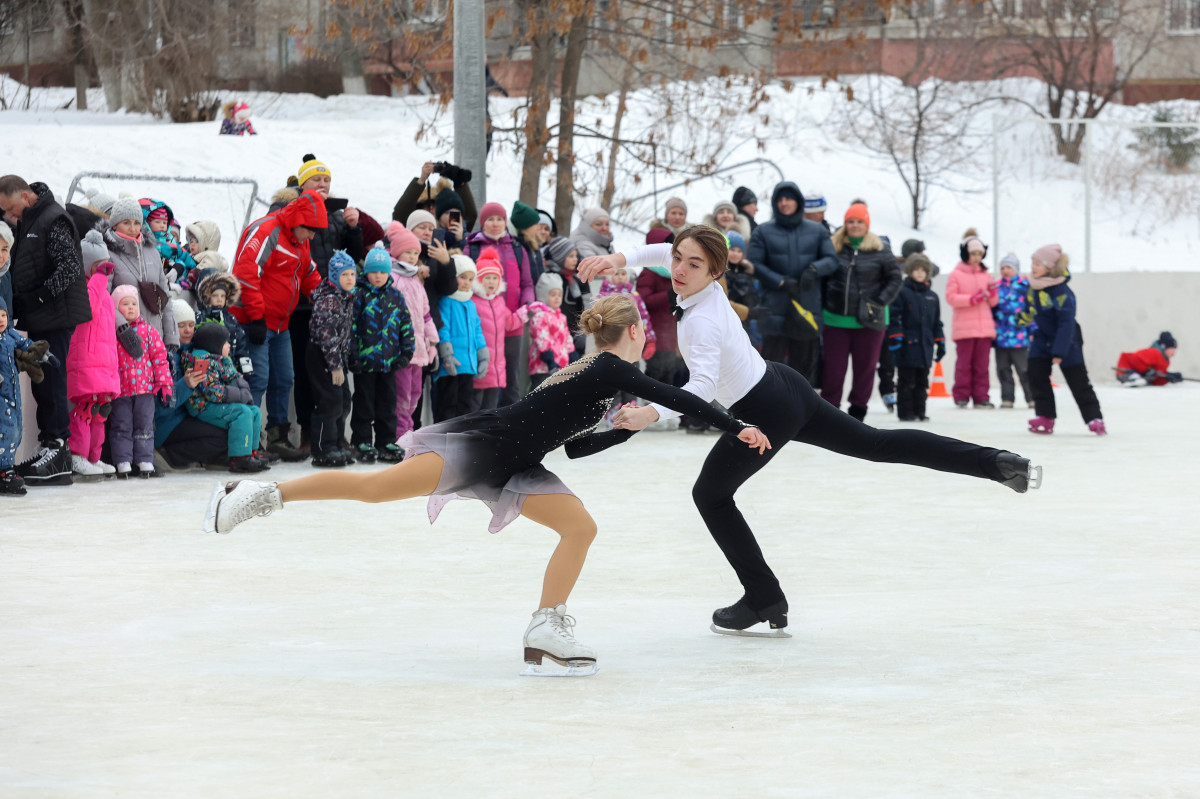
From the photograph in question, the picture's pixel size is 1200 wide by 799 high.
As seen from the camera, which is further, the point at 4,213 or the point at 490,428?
the point at 4,213

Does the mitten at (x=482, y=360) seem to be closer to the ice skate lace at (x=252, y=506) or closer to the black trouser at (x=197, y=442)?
the black trouser at (x=197, y=442)

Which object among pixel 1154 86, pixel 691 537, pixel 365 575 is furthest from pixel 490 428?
pixel 1154 86

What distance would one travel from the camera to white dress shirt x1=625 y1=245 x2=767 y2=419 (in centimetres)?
518

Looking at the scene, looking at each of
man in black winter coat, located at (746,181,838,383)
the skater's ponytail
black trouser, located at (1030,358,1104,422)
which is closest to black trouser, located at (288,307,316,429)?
man in black winter coat, located at (746,181,838,383)

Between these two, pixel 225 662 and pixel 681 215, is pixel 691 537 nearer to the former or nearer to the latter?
pixel 225 662

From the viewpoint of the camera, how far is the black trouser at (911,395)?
46.3 feet

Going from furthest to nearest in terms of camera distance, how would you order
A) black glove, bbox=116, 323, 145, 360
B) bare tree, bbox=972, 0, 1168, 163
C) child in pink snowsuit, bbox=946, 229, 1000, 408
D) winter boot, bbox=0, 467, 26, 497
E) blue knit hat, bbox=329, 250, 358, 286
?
bare tree, bbox=972, 0, 1168, 163
child in pink snowsuit, bbox=946, 229, 1000, 408
blue knit hat, bbox=329, 250, 358, 286
black glove, bbox=116, 323, 145, 360
winter boot, bbox=0, 467, 26, 497

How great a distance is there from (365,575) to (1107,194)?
17127mm

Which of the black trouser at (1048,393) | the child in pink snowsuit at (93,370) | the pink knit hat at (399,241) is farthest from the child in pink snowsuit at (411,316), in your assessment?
the black trouser at (1048,393)

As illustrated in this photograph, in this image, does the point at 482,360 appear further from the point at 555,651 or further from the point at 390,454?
the point at 555,651

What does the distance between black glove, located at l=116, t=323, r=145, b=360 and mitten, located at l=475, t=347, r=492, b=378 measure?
275 cm

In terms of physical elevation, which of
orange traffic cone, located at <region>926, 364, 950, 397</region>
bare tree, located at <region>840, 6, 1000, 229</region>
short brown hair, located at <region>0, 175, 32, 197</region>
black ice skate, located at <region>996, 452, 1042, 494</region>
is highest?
bare tree, located at <region>840, 6, 1000, 229</region>

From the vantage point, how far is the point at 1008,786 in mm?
3529

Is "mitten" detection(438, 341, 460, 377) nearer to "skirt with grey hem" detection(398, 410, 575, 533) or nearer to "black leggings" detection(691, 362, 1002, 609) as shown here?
"black leggings" detection(691, 362, 1002, 609)
